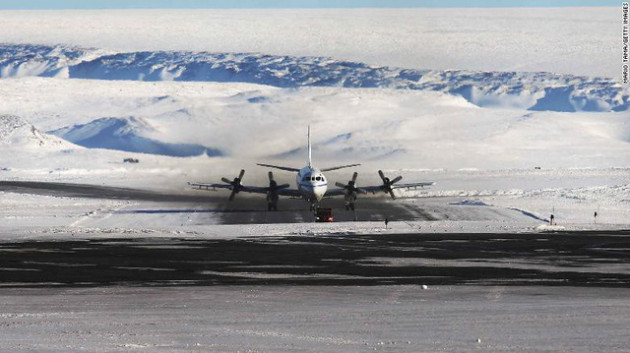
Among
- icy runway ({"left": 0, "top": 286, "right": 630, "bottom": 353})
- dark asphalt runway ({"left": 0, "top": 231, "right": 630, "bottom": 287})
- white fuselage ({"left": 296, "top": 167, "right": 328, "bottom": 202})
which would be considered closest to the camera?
icy runway ({"left": 0, "top": 286, "right": 630, "bottom": 353})

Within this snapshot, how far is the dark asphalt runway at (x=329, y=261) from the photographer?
43469 millimetres

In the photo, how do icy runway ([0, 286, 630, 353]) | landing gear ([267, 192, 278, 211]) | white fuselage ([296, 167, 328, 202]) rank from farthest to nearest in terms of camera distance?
1. landing gear ([267, 192, 278, 211])
2. white fuselage ([296, 167, 328, 202])
3. icy runway ([0, 286, 630, 353])

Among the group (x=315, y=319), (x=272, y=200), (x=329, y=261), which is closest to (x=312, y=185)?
(x=272, y=200)

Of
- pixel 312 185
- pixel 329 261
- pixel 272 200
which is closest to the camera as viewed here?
pixel 329 261

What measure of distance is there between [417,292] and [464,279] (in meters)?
4.76

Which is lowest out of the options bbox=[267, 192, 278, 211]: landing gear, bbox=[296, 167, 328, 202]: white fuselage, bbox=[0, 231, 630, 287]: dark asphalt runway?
bbox=[267, 192, 278, 211]: landing gear

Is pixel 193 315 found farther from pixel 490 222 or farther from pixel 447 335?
pixel 490 222

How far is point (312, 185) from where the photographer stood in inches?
3752

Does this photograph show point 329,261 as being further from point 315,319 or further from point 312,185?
point 312,185

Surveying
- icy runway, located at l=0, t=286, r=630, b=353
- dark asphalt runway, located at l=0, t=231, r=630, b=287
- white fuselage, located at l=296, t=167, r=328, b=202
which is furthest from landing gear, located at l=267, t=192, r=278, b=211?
icy runway, located at l=0, t=286, r=630, b=353

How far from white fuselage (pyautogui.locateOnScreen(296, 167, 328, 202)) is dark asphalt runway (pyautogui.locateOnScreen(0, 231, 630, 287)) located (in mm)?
26218

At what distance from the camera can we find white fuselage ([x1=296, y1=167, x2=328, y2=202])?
95.4 meters

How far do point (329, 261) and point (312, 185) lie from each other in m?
43.7

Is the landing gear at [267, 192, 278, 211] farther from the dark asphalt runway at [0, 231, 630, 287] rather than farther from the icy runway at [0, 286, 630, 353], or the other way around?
the icy runway at [0, 286, 630, 353]
